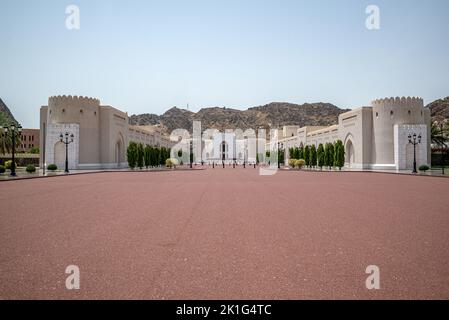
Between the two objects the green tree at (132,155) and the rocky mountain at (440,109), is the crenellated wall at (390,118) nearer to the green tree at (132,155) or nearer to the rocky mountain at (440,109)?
the green tree at (132,155)

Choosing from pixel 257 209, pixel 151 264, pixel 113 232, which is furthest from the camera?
pixel 257 209

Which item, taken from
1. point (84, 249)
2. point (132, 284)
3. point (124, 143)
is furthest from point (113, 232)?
point (124, 143)

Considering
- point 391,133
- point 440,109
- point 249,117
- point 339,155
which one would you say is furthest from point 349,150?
point 249,117

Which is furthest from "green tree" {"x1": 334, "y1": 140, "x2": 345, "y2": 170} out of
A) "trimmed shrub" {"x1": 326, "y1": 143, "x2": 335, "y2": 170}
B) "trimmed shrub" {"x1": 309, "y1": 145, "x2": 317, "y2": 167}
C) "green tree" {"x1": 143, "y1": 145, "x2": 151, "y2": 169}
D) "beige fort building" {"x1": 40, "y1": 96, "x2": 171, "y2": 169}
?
"beige fort building" {"x1": 40, "y1": 96, "x2": 171, "y2": 169}

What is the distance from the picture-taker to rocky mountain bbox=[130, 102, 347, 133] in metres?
166

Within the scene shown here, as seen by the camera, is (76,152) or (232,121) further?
(232,121)

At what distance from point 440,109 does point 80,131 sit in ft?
398

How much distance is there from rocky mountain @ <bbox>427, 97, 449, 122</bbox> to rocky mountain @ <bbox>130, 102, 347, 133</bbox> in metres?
50.1

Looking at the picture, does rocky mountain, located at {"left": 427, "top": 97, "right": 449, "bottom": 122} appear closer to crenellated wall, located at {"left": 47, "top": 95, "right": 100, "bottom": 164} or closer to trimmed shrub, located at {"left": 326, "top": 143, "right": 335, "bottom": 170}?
trimmed shrub, located at {"left": 326, "top": 143, "right": 335, "bottom": 170}

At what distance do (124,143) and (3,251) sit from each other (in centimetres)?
4912

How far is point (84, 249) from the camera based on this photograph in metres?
5.69

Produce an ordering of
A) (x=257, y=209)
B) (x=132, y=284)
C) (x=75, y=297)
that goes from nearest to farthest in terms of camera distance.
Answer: (x=75, y=297), (x=132, y=284), (x=257, y=209)

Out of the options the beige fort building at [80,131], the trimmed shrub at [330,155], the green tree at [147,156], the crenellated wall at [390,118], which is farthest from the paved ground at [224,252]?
the green tree at [147,156]
